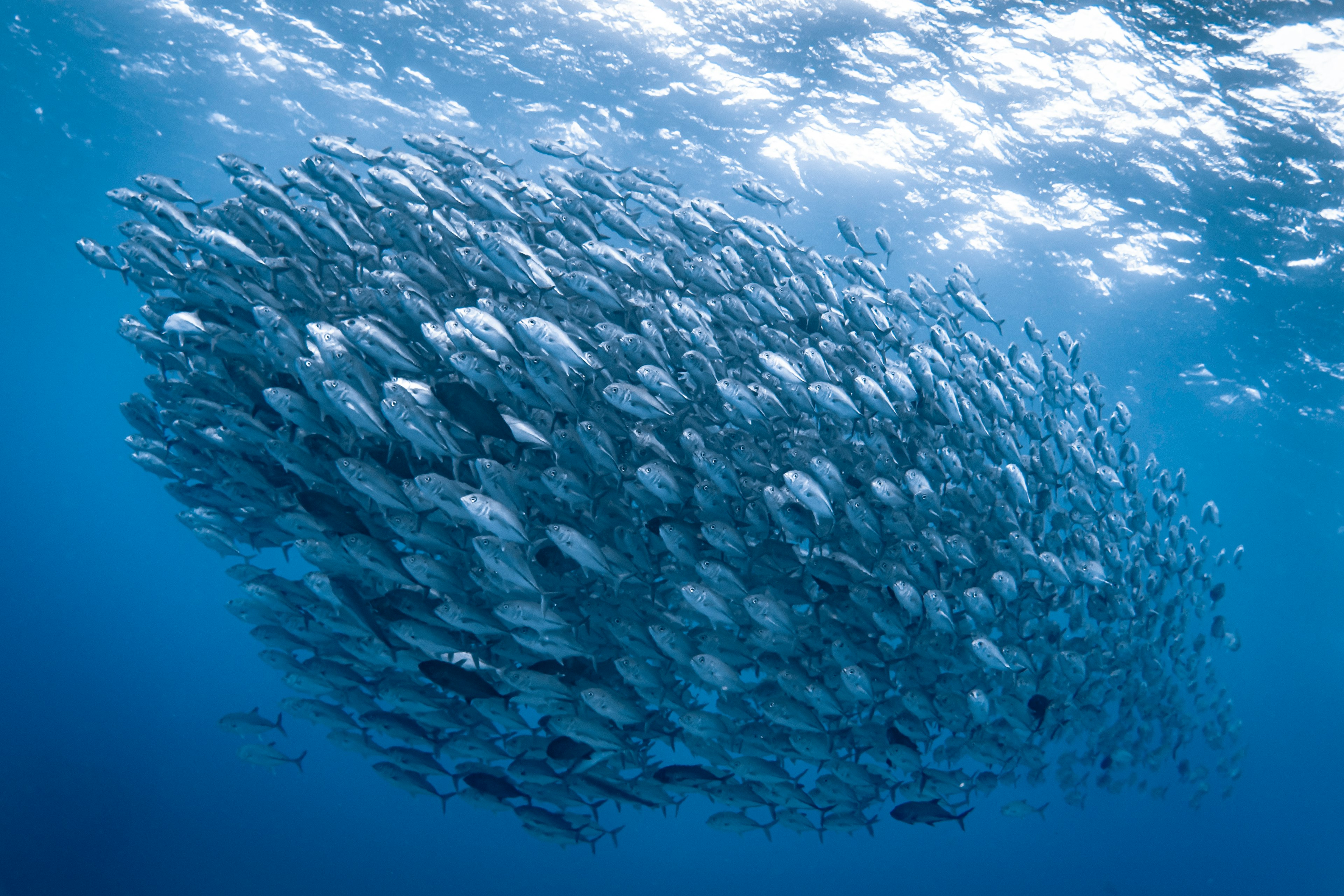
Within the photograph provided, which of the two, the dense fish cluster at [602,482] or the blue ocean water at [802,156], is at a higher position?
the blue ocean water at [802,156]

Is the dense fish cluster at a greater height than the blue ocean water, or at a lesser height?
lesser

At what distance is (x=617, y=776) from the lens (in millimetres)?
7801

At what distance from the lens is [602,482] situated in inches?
241

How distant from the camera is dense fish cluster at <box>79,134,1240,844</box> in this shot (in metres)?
5.46

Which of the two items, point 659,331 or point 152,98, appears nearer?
point 659,331

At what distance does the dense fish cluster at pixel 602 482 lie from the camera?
546cm

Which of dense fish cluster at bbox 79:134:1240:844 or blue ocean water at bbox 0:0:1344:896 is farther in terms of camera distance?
blue ocean water at bbox 0:0:1344:896

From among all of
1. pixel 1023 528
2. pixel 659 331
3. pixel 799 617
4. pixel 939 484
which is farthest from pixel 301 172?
pixel 1023 528

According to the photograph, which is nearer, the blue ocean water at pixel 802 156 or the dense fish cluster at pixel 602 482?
the dense fish cluster at pixel 602 482

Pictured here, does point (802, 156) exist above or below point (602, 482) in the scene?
above

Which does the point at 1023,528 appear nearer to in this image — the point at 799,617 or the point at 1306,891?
the point at 799,617

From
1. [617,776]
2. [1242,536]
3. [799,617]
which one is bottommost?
[617,776]

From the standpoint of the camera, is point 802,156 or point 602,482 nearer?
point 602,482

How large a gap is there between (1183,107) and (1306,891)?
7442cm
